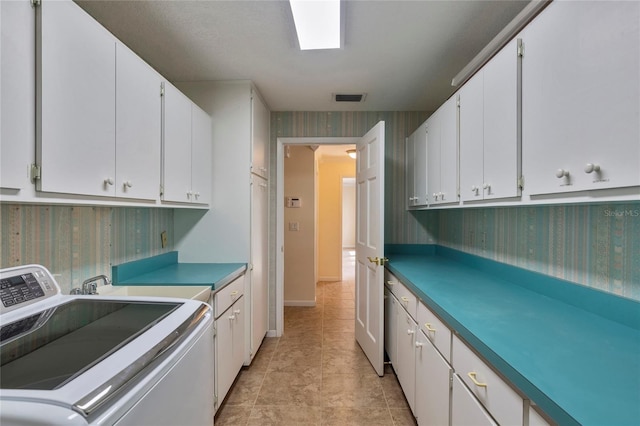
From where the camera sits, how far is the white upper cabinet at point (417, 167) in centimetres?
242

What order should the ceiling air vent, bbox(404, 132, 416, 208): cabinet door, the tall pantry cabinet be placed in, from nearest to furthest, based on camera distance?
the tall pantry cabinet < the ceiling air vent < bbox(404, 132, 416, 208): cabinet door

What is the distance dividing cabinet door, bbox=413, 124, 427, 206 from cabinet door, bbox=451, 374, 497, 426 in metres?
1.49

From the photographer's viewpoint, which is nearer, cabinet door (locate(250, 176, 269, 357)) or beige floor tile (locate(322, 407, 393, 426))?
beige floor tile (locate(322, 407, 393, 426))

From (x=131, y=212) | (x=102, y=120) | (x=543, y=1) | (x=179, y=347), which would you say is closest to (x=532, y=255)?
(x=543, y=1)

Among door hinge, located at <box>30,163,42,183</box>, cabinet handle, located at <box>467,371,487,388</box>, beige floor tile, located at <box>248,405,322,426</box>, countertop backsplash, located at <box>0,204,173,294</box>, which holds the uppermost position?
door hinge, located at <box>30,163,42,183</box>

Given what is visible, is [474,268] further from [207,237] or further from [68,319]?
[68,319]

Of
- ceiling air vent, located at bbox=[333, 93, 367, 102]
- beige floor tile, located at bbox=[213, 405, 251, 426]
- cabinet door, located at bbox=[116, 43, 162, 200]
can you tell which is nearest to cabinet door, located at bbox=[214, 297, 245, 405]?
beige floor tile, located at bbox=[213, 405, 251, 426]

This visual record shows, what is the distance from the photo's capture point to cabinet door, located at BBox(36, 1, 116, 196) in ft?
3.15

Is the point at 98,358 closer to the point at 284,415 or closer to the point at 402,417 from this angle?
the point at 284,415

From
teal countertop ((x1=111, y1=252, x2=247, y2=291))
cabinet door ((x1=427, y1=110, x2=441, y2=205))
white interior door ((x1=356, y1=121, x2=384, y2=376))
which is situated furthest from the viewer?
white interior door ((x1=356, y1=121, x2=384, y2=376))

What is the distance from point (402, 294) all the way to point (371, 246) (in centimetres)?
59

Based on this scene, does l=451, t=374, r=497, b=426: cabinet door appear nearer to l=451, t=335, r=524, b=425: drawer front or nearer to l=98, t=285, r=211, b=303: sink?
l=451, t=335, r=524, b=425: drawer front

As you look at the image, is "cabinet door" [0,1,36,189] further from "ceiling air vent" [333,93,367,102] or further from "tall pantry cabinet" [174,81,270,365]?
"ceiling air vent" [333,93,367,102]

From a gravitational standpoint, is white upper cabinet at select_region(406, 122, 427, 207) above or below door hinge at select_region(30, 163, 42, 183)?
above
